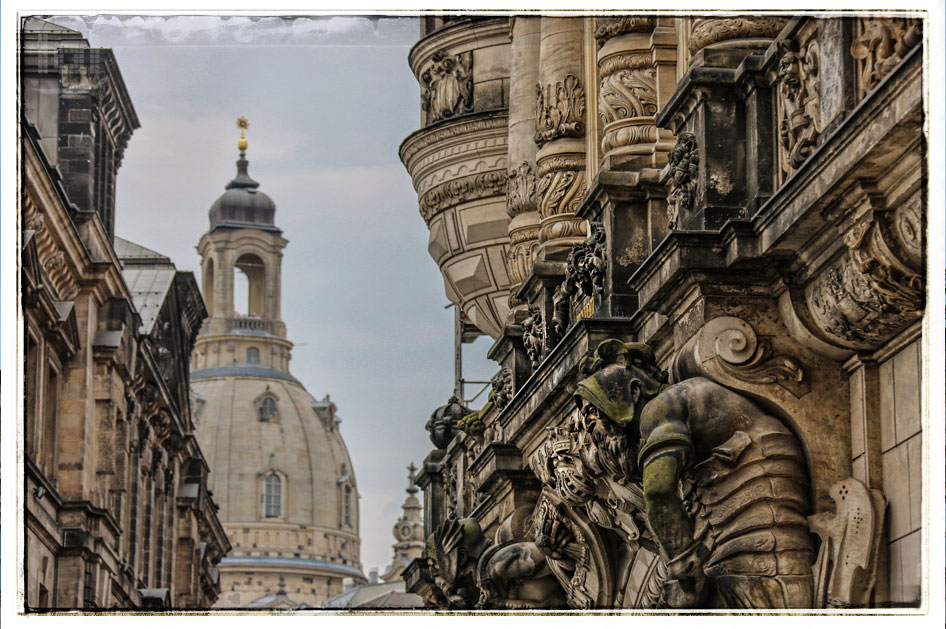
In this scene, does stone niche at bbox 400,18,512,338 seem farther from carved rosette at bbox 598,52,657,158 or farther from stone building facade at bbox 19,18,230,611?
stone building facade at bbox 19,18,230,611

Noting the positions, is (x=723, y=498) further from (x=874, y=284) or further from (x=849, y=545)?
(x=874, y=284)

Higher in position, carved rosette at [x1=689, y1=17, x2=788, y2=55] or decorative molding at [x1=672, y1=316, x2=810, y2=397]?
carved rosette at [x1=689, y1=17, x2=788, y2=55]

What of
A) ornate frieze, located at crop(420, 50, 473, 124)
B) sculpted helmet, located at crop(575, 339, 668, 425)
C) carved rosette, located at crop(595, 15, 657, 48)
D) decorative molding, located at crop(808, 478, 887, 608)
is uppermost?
ornate frieze, located at crop(420, 50, 473, 124)

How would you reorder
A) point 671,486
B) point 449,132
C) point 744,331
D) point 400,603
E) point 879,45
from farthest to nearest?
1. point 400,603
2. point 449,132
3. point 744,331
4. point 671,486
5. point 879,45

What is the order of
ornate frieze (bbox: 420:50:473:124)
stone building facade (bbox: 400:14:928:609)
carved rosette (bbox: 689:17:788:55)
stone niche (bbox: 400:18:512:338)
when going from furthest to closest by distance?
ornate frieze (bbox: 420:50:473:124)
stone niche (bbox: 400:18:512:338)
carved rosette (bbox: 689:17:788:55)
stone building facade (bbox: 400:14:928:609)

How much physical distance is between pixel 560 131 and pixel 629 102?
3.73 metres

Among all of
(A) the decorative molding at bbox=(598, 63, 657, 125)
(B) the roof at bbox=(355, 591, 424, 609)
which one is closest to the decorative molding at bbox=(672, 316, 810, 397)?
(B) the roof at bbox=(355, 591, 424, 609)

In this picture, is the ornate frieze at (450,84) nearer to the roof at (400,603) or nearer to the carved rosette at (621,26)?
the roof at (400,603)

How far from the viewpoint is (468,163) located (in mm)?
31938

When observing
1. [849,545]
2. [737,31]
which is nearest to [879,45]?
[849,545]

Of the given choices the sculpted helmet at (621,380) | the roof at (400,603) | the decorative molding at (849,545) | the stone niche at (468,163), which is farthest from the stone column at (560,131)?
the decorative molding at (849,545)

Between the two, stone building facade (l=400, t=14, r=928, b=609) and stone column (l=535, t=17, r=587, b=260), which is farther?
stone column (l=535, t=17, r=587, b=260)

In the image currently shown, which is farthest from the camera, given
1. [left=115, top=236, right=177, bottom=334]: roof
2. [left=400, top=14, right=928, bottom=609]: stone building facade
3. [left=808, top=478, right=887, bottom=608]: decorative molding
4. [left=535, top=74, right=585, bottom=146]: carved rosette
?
[left=115, top=236, right=177, bottom=334]: roof

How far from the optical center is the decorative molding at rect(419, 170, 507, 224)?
104ft
